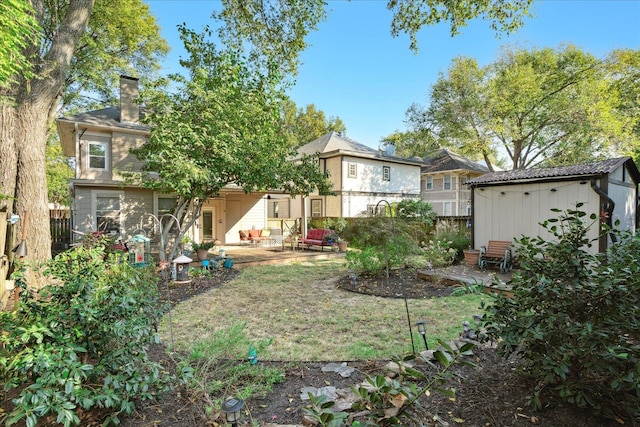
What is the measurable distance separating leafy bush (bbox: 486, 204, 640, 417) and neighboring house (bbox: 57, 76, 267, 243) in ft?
35.3

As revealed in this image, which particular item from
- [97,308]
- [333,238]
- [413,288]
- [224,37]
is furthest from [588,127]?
[97,308]

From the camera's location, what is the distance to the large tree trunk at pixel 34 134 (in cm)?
548

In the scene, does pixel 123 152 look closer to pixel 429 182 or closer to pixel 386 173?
pixel 386 173

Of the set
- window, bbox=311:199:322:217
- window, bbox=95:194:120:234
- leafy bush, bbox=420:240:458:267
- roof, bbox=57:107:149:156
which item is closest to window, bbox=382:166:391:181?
window, bbox=311:199:322:217

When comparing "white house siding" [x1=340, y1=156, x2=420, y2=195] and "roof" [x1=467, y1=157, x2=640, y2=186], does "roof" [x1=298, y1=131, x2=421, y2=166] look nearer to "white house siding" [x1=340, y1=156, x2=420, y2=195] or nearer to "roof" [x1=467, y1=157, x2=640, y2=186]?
"white house siding" [x1=340, y1=156, x2=420, y2=195]

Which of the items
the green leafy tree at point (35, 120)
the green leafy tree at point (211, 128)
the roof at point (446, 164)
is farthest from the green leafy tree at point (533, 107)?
the green leafy tree at point (35, 120)

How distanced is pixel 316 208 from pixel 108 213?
41.1ft

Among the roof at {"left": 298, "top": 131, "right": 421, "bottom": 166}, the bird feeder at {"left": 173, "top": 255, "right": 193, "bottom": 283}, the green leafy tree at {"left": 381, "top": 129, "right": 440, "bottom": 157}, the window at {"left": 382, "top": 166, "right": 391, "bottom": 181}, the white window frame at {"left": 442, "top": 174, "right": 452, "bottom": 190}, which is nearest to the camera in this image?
the bird feeder at {"left": 173, "top": 255, "right": 193, "bottom": 283}

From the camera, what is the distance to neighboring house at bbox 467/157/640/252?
7982 mm

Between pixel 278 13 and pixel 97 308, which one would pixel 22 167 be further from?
pixel 278 13

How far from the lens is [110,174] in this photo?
38.6ft

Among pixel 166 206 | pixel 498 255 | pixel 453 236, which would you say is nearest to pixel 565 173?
pixel 498 255

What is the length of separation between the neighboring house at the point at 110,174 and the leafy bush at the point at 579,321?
10.8m

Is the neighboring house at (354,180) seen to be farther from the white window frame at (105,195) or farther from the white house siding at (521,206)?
the white house siding at (521,206)
